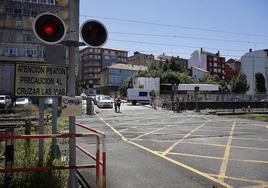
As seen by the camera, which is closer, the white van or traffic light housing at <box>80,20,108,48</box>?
traffic light housing at <box>80,20,108,48</box>

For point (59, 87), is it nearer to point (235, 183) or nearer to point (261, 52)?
point (235, 183)

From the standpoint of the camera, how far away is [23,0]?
61.2 m

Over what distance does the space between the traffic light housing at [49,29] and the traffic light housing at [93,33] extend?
1.21 ft

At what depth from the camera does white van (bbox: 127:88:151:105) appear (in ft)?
194

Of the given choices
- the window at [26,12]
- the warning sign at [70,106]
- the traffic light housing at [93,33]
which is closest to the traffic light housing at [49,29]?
the traffic light housing at [93,33]

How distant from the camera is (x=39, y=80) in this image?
19.7 ft

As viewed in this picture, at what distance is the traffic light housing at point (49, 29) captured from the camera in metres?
5.68

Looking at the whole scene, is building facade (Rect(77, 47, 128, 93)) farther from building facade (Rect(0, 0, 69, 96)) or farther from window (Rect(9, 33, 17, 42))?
window (Rect(9, 33, 17, 42))

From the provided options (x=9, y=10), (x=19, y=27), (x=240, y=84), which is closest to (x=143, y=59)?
(x=240, y=84)

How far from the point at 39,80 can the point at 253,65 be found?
91.3 m

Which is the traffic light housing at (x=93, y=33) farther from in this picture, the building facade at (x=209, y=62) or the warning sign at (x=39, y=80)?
the building facade at (x=209, y=62)

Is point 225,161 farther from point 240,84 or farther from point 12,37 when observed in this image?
point 240,84

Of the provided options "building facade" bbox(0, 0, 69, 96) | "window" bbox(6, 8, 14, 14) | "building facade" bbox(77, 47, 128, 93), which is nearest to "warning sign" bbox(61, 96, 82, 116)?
"building facade" bbox(0, 0, 69, 96)

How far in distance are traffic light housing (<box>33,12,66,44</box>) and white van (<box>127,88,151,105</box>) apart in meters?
53.4
